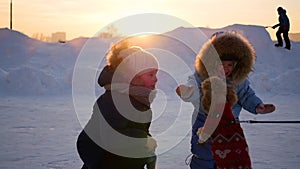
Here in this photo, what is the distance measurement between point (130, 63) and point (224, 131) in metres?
0.61

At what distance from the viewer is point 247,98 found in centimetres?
261

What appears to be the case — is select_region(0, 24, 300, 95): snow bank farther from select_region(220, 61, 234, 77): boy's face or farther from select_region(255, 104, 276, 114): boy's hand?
select_region(255, 104, 276, 114): boy's hand

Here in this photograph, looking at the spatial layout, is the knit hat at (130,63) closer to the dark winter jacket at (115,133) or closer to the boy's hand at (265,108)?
the dark winter jacket at (115,133)

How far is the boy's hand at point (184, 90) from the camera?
7.99 feet

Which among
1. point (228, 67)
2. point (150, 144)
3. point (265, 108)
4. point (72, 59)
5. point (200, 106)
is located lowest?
point (72, 59)

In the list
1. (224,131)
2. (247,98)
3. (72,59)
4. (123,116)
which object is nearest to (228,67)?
(247,98)

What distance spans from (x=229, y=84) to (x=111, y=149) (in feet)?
2.50

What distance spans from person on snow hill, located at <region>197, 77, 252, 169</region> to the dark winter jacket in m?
0.32

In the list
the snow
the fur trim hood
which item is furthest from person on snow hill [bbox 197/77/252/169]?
the snow

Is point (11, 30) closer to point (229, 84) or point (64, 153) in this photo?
point (64, 153)

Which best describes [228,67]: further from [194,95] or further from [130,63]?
[130,63]

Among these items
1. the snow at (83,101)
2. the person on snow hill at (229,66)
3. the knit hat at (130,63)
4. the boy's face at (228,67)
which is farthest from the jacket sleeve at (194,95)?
the snow at (83,101)

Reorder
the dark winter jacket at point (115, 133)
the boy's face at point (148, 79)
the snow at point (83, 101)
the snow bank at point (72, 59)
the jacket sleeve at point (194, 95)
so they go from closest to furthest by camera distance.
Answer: the dark winter jacket at point (115, 133)
the boy's face at point (148, 79)
the jacket sleeve at point (194, 95)
the snow at point (83, 101)
the snow bank at point (72, 59)

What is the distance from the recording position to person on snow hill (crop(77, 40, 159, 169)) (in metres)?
2.25
